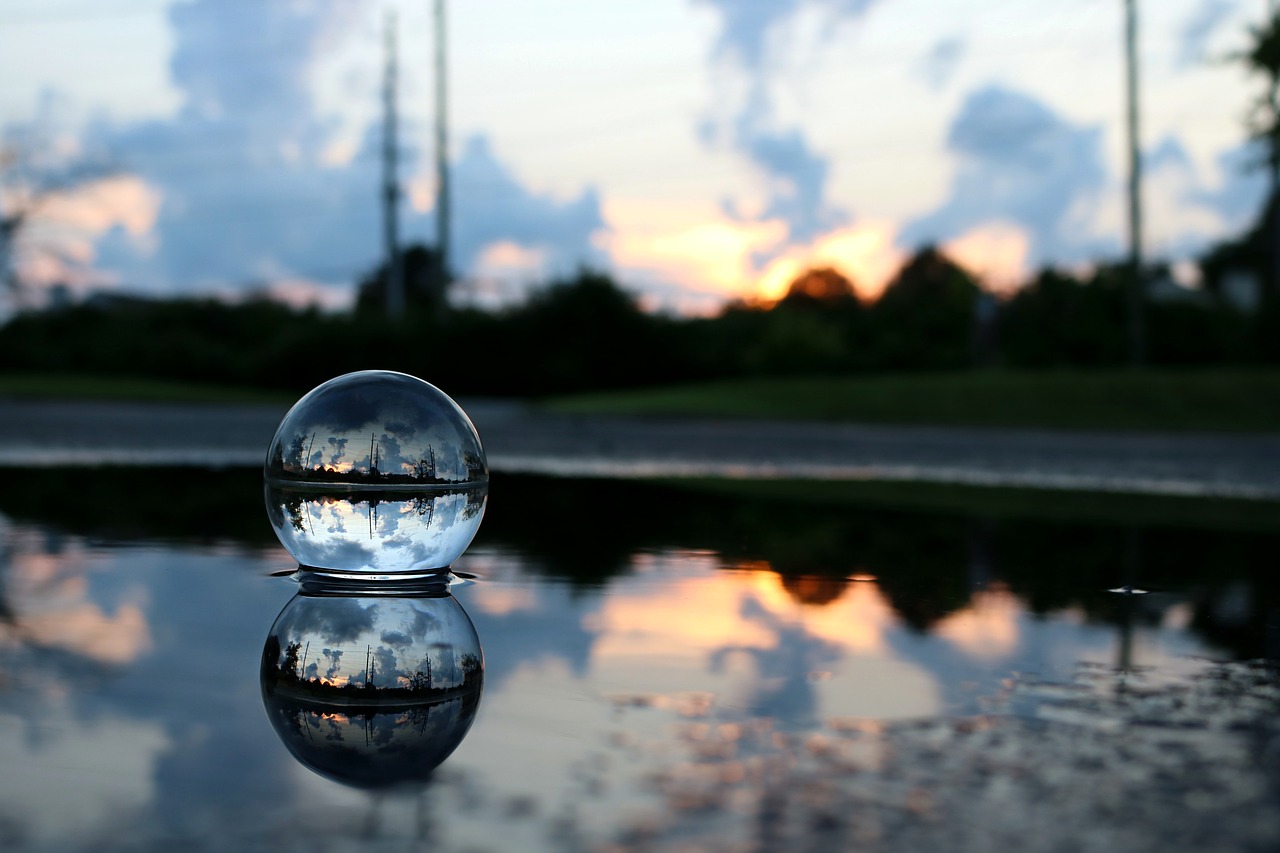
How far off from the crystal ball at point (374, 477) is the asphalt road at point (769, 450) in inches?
315

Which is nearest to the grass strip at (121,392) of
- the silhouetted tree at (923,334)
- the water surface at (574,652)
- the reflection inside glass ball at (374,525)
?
the silhouetted tree at (923,334)

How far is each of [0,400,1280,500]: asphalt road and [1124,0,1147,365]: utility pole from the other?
11863mm

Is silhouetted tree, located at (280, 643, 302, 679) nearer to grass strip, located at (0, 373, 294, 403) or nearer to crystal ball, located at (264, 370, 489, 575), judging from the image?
crystal ball, located at (264, 370, 489, 575)

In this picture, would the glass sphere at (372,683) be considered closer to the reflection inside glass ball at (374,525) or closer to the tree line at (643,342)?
the reflection inside glass ball at (374,525)

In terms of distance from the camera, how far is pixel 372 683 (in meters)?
4.20

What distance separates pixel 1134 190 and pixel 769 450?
733 inches

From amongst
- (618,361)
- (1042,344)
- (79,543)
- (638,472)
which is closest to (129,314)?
(618,361)

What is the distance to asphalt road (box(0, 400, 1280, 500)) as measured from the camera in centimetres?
1452

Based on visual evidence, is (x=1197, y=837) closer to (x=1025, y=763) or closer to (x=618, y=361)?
(x=1025, y=763)

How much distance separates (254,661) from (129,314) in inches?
2354

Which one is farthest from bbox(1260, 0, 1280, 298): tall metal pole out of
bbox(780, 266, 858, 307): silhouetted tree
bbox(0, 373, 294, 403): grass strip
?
bbox(780, 266, 858, 307): silhouetted tree

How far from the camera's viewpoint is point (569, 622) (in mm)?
5500

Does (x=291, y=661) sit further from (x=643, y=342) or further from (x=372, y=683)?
(x=643, y=342)

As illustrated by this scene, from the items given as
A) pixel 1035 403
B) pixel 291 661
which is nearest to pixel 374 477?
pixel 291 661
